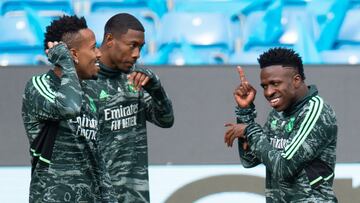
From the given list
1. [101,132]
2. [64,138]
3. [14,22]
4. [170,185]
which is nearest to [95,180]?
[64,138]

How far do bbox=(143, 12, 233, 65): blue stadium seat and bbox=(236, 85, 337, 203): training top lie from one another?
9.70 feet

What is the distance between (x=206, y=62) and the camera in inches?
317

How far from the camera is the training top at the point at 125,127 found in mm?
5578

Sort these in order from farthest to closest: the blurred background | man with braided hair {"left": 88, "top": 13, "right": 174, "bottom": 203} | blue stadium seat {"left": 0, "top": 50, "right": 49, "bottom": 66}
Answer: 1. blue stadium seat {"left": 0, "top": 50, "right": 49, "bottom": 66}
2. the blurred background
3. man with braided hair {"left": 88, "top": 13, "right": 174, "bottom": 203}

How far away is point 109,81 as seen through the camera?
566 centimetres

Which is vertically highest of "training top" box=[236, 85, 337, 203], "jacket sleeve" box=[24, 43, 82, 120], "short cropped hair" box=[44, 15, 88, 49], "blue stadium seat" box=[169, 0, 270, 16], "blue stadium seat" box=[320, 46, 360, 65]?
"blue stadium seat" box=[169, 0, 270, 16]

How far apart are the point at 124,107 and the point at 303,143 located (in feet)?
3.98

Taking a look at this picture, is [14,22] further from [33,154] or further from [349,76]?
[33,154]

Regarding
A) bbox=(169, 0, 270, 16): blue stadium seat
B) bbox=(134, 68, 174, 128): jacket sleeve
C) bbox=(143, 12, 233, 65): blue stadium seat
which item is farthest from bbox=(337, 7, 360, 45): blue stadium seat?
bbox=(134, 68, 174, 128): jacket sleeve

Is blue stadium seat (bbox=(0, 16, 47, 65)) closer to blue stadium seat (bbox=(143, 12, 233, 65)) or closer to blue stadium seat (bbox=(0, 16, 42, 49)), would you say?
blue stadium seat (bbox=(0, 16, 42, 49))

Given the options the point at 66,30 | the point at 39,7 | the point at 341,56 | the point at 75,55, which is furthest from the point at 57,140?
the point at 341,56

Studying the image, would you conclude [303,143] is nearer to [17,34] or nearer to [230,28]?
[230,28]

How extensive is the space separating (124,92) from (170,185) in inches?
82.4

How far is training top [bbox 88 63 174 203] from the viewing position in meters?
5.58
